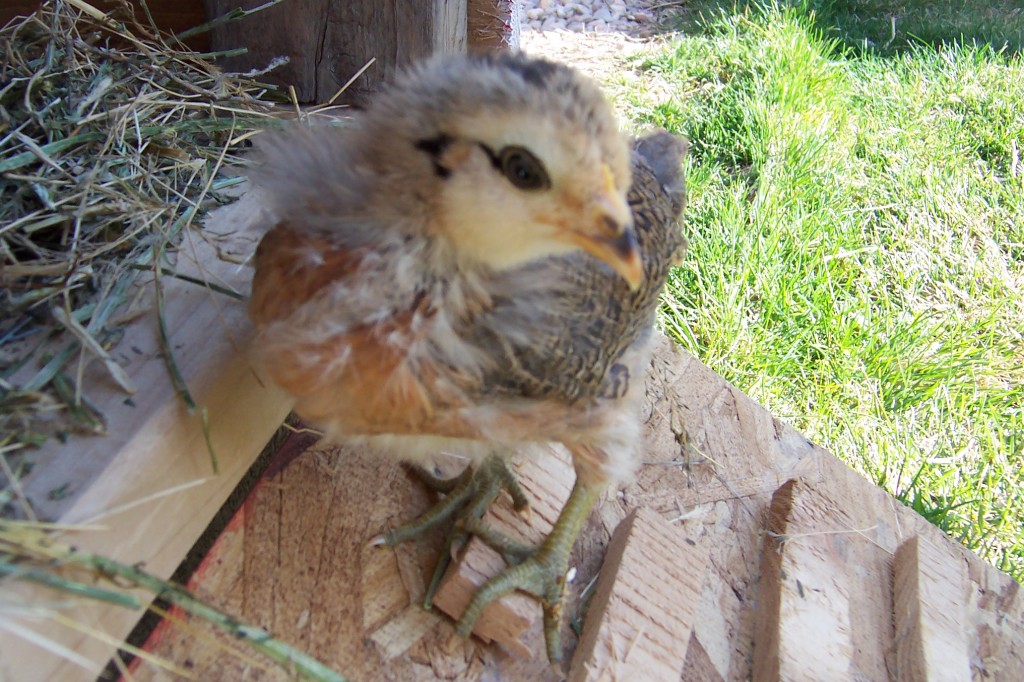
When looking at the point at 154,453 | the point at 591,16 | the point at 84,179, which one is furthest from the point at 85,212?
the point at 591,16

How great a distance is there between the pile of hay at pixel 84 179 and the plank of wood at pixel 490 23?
27.9 inches

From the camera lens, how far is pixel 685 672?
1.81 m

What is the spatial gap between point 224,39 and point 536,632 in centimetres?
209

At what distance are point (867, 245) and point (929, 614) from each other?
7.67ft

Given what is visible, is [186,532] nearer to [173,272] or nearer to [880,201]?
[173,272]

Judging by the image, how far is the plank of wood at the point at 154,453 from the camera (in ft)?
3.86

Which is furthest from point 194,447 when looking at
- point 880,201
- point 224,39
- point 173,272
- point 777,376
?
point 880,201

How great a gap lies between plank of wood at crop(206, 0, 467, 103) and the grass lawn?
154cm

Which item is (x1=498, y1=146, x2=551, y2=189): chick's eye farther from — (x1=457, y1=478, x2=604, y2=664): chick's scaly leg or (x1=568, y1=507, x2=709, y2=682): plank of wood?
(x1=568, y1=507, x2=709, y2=682): plank of wood

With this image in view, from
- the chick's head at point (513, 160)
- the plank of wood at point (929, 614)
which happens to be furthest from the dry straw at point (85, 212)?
the plank of wood at point (929, 614)

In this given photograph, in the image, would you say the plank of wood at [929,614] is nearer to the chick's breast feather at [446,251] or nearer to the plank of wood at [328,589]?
the plank of wood at [328,589]

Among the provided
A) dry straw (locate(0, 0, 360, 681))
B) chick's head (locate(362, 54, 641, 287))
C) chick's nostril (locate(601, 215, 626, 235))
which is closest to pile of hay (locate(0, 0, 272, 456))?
dry straw (locate(0, 0, 360, 681))

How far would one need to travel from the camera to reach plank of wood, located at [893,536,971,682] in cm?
189

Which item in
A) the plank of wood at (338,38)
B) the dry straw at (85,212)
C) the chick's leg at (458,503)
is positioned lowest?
the chick's leg at (458,503)
